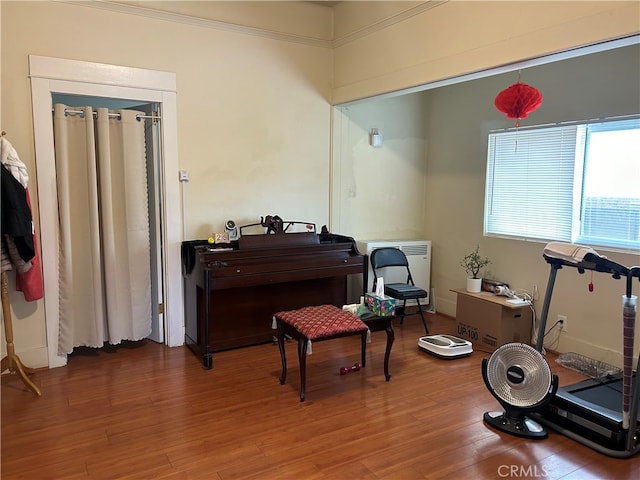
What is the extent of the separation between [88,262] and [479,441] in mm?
3030

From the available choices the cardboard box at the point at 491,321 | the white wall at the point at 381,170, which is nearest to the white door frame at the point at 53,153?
the white wall at the point at 381,170

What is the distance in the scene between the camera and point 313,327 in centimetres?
313

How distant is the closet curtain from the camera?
3.65 metres

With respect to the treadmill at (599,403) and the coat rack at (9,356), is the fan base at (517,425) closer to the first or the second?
the treadmill at (599,403)

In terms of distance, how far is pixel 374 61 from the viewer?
4312mm

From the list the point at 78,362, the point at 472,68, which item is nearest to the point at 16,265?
the point at 78,362

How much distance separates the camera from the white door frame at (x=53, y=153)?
3.45 m

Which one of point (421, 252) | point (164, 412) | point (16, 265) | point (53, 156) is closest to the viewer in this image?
point (164, 412)

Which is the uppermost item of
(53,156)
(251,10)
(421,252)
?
(251,10)

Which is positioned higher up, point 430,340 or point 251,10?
point 251,10

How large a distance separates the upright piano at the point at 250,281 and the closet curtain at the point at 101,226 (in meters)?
0.42

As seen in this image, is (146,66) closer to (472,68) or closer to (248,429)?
(472,68)

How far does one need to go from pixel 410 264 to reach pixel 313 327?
2.25 m

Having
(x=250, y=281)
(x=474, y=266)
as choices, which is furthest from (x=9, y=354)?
(x=474, y=266)
